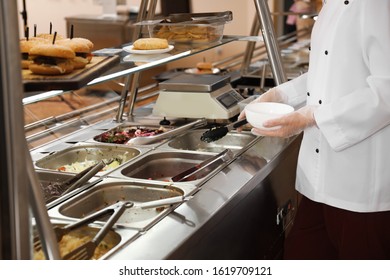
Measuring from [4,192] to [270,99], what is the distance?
114 cm

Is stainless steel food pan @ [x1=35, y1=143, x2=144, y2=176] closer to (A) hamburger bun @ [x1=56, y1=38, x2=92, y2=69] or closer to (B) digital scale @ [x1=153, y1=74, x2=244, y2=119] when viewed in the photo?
(B) digital scale @ [x1=153, y1=74, x2=244, y2=119]

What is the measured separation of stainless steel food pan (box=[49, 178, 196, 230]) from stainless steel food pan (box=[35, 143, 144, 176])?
22 cm

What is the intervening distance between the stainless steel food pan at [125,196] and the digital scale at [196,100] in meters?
0.64

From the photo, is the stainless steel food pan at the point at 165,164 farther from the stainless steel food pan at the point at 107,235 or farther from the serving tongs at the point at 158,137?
the stainless steel food pan at the point at 107,235

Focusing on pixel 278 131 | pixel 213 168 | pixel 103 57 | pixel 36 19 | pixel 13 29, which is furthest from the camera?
pixel 36 19

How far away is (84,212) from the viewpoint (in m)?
1.53

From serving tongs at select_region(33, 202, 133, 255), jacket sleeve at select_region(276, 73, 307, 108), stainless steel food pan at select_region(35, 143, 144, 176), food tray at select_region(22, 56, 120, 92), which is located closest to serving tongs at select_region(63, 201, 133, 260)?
serving tongs at select_region(33, 202, 133, 255)

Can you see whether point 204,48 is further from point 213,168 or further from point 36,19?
point 36,19

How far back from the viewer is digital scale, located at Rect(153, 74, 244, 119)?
2199mm

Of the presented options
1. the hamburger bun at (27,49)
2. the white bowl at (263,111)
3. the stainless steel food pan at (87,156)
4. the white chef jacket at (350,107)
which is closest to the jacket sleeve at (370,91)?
the white chef jacket at (350,107)

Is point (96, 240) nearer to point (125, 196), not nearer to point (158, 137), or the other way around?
point (125, 196)

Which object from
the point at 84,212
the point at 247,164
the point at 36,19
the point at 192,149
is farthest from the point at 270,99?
the point at 36,19

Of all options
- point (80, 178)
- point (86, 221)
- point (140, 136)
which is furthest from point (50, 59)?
point (140, 136)

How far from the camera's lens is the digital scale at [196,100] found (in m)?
2.20
